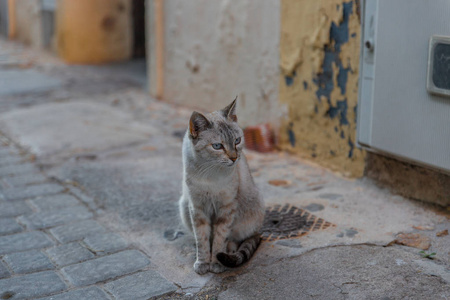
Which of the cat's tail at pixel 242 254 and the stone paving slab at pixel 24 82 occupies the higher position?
the stone paving slab at pixel 24 82

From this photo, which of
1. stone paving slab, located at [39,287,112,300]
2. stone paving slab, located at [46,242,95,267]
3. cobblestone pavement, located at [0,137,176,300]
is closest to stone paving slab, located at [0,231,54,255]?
cobblestone pavement, located at [0,137,176,300]

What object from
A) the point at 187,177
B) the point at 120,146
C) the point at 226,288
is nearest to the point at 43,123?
the point at 120,146

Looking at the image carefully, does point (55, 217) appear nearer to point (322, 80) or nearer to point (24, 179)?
point (24, 179)

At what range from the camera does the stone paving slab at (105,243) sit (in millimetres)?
3338

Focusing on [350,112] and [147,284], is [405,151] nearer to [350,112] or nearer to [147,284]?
[350,112]

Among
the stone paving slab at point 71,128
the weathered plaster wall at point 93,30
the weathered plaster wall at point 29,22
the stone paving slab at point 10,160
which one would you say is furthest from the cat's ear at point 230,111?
the weathered plaster wall at point 29,22

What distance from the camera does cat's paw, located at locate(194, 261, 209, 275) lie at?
3006 millimetres

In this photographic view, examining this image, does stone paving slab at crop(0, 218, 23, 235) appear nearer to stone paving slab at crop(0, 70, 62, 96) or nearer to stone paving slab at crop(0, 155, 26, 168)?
stone paving slab at crop(0, 155, 26, 168)

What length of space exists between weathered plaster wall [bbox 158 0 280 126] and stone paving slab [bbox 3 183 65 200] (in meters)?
1.99

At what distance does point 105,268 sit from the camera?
310cm

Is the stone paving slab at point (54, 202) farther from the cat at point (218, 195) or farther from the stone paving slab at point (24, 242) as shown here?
the cat at point (218, 195)

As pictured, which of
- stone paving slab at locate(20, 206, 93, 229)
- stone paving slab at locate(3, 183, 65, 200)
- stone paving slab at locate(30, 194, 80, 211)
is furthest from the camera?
stone paving slab at locate(3, 183, 65, 200)

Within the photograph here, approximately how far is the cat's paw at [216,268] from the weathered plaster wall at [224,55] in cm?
229

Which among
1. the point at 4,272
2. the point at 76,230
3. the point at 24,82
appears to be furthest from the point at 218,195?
the point at 24,82
